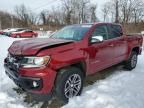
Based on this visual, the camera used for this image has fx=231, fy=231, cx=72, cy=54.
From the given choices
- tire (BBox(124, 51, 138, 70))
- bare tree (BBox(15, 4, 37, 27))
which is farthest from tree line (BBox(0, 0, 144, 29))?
tire (BBox(124, 51, 138, 70))

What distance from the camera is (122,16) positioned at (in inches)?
2136

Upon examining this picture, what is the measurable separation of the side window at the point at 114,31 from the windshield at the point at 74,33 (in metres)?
0.96

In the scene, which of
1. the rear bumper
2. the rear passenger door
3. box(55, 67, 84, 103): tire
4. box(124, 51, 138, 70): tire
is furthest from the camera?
box(124, 51, 138, 70): tire

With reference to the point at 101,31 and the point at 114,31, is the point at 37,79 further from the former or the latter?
the point at 114,31

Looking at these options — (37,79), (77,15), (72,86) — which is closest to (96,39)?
(72,86)

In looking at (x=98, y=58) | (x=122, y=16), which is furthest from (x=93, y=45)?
(x=122, y=16)

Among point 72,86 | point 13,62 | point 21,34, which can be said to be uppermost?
point 21,34

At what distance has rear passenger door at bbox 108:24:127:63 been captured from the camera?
6.43 meters

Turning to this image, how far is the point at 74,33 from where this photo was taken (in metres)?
5.64

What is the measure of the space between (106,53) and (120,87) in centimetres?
93

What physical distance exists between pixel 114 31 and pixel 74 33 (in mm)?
1600

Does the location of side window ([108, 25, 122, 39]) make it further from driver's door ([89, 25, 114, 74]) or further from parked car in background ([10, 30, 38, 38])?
parked car in background ([10, 30, 38, 38])

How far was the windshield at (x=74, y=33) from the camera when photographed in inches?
212

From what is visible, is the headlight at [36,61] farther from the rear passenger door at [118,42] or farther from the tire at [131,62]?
the tire at [131,62]
